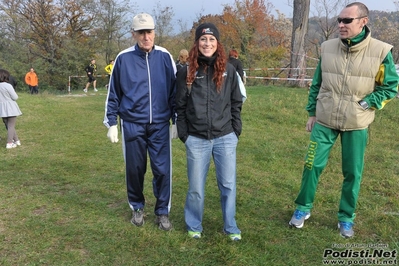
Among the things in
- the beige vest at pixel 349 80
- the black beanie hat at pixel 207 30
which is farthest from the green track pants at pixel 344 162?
the black beanie hat at pixel 207 30

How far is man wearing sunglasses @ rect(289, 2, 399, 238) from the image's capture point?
311cm

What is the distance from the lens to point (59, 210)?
398 centimetres

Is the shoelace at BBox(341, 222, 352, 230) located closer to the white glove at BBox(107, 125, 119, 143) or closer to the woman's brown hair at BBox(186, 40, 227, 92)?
the woman's brown hair at BBox(186, 40, 227, 92)

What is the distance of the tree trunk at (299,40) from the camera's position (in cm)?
1498

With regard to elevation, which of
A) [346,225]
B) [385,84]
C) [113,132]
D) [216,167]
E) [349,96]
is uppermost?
[385,84]

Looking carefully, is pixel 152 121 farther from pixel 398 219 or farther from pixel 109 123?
pixel 398 219

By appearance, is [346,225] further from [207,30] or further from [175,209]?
[207,30]

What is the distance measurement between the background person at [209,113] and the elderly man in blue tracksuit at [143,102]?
0.96 feet

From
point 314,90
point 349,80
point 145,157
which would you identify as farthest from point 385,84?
point 145,157

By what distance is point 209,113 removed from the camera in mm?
3047

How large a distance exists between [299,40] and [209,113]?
13.7m

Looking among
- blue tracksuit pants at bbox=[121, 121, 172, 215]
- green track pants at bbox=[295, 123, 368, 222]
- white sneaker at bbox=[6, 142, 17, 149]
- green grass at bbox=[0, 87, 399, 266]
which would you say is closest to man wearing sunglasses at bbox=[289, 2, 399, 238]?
green track pants at bbox=[295, 123, 368, 222]

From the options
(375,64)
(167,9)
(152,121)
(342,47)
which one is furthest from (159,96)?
(167,9)

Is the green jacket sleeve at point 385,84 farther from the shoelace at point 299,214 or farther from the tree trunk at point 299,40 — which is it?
the tree trunk at point 299,40
